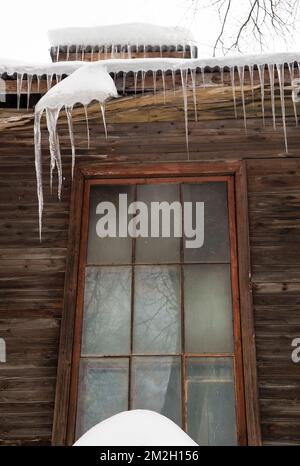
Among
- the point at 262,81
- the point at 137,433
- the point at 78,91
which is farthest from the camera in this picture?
the point at 262,81

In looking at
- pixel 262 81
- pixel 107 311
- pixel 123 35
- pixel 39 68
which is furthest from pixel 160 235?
pixel 123 35

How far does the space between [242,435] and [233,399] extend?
0.74 feet

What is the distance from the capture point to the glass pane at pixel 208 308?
3.41m

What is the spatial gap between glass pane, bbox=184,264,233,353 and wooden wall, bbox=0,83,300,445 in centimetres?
21

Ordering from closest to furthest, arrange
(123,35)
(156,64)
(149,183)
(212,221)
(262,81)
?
(156,64) → (262,81) → (212,221) → (149,183) → (123,35)

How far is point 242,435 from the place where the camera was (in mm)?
3160

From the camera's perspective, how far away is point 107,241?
3799 millimetres

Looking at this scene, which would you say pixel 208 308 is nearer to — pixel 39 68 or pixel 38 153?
pixel 38 153

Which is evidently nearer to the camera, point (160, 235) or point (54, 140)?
point (54, 140)

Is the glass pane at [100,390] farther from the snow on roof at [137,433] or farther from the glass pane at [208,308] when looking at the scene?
the snow on roof at [137,433]

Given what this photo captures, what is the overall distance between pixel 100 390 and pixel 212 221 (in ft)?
4.82

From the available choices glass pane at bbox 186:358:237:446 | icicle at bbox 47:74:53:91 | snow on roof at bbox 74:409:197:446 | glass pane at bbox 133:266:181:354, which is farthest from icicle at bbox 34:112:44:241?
snow on roof at bbox 74:409:197:446

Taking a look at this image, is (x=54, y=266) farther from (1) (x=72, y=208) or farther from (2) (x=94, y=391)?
(2) (x=94, y=391)
